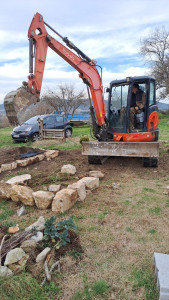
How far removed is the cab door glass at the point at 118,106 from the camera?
696cm

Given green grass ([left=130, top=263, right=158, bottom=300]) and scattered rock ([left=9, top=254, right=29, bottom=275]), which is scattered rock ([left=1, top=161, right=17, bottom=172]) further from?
green grass ([left=130, top=263, right=158, bottom=300])

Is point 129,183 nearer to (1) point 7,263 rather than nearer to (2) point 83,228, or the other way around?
(2) point 83,228

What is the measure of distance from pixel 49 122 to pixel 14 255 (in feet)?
36.1

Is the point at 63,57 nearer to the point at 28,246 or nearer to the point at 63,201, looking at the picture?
the point at 63,201

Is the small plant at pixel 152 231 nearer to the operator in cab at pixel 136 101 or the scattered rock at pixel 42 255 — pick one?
the scattered rock at pixel 42 255

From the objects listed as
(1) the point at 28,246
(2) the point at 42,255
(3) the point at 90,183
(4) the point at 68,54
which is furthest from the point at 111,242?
(4) the point at 68,54

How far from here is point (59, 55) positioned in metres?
7.11

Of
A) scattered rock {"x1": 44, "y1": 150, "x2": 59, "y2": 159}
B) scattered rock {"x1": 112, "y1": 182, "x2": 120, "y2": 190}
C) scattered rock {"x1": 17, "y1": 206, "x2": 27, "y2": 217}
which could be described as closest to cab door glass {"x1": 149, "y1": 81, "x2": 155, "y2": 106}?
scattered rock {"x1": 112, "y1": 182, "x2": 120, "y2": 190}

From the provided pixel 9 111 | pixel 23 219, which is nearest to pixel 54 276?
pixel 23 219

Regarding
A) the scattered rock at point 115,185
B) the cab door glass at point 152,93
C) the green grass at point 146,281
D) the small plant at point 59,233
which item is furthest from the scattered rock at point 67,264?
the cab door glass at point 152,93

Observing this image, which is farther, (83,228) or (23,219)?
(23,219)

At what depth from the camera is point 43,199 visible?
447 cm

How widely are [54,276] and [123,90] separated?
5.49 m

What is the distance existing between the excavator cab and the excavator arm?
1.76 ft
